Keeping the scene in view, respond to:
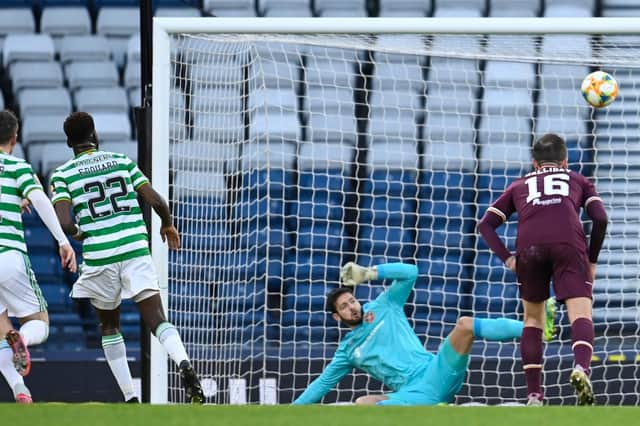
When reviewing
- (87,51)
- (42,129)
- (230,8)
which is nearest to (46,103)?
(42,129)

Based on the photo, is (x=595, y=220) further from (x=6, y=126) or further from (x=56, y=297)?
(x=56, y=297)

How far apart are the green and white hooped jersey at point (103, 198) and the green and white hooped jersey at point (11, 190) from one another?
0.13 metres

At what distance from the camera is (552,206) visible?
6.33 metres

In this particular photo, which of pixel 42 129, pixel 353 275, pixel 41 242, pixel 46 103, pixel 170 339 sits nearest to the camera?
pixel 170 339

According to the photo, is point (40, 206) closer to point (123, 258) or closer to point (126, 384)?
point (123, 258)

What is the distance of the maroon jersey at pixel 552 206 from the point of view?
628 cm

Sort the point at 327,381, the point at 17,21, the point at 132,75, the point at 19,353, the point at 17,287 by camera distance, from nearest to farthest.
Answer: the point at 19,353, the point at 17,287, the point at 327,381, the point at 132,75, the point at 17,21

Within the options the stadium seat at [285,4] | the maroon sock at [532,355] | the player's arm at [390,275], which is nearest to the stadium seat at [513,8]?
the stadium seat at [285,4]

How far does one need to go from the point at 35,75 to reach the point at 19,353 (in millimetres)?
6117

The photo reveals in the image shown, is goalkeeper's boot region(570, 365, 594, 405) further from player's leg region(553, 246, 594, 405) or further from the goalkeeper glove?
the goalkeeper glove

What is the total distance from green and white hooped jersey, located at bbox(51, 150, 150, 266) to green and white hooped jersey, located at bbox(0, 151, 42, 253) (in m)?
0.13

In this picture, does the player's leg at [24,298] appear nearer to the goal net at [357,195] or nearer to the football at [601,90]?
the goal net at [357,195]

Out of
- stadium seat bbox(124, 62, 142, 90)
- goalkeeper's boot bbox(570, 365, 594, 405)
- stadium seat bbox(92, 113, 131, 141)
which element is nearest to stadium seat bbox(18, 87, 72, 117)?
stadium seat bbox(92, 113, 131, 141)

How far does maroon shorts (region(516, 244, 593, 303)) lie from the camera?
6234mm
